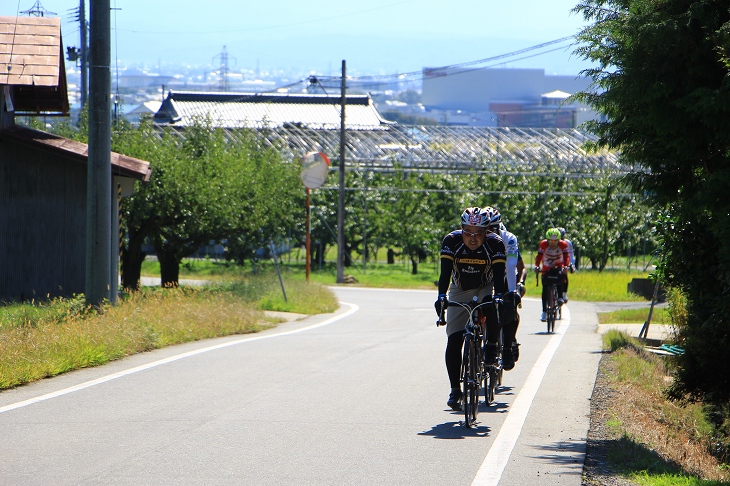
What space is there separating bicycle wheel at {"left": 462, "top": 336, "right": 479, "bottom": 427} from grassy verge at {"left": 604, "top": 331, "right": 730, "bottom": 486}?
113cm

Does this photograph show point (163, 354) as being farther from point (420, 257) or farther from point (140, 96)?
point (140, 96)

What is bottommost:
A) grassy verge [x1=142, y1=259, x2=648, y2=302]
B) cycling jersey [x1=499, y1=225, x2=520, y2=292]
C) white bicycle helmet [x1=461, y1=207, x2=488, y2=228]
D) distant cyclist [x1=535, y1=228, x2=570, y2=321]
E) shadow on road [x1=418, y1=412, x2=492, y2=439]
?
grassy verge [x1=142, y1=259, x2=648, y2=302]

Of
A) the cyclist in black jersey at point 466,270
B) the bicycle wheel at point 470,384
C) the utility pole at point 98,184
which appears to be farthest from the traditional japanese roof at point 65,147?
the bicycle wheel at point 470,384

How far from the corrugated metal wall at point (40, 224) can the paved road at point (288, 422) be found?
21.6ft

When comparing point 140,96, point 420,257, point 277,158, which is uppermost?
point 140,96

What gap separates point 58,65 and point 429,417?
12411mm

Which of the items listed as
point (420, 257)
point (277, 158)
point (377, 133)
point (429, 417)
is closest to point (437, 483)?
point (429, 417)

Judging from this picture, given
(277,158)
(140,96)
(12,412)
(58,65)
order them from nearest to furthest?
(12,412)
(58,65)
(277,158)
(140,96)

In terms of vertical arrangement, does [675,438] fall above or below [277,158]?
below

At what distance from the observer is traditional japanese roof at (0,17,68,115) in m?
17.3

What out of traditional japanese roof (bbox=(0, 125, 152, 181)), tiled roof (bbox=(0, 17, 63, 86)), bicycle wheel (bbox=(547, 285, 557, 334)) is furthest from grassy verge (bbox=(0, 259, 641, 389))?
bicycle wheel (bbox=(547, 285, 557, 334))

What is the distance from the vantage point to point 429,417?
27.1ft

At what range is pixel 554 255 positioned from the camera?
58.3ft

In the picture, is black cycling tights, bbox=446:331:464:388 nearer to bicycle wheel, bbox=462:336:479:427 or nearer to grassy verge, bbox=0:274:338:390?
bicycle wheel, bbox=462:336:479:427
